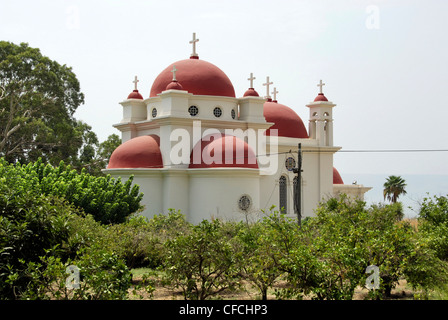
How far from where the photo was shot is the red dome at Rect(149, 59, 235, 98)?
26062mm

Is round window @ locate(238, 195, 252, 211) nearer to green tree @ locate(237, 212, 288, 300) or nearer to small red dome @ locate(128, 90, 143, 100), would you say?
small red dome @ locate(128, 90, 143, 100)

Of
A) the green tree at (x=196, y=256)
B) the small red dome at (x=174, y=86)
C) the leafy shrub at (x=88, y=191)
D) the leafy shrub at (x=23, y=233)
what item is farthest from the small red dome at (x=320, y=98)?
the leafy shrub at (x=23, y=233)

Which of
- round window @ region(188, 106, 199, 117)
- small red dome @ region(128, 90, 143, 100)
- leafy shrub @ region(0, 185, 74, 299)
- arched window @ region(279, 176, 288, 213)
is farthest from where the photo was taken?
small red dome @ region(128, 90, 143, 100)

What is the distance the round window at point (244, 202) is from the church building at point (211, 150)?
0.04 metres

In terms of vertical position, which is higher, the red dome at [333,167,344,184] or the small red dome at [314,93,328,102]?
the small red dome at [314,93,328,102]

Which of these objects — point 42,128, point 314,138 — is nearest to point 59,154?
point 42,128

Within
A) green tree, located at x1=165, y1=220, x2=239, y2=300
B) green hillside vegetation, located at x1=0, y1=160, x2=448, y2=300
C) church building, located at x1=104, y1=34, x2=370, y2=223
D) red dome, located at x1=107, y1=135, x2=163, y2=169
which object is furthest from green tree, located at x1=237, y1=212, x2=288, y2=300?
red dome, located at x1=107, y1=135, x2=163, y2=169

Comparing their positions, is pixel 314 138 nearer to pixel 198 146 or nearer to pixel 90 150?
pixel 198 146

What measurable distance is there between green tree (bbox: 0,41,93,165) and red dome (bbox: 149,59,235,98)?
11096mm

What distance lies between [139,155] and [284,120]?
8456 millimetres

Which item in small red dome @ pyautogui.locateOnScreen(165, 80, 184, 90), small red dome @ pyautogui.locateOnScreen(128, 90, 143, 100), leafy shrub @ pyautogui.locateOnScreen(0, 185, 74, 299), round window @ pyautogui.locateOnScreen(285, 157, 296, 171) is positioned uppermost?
small red dome @ pyautogui.locateOnScreen(128, 90, 143, 100)

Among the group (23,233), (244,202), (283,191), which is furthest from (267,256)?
(283,191)

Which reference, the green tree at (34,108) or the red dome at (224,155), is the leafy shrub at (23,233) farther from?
the green tree at (34,108)
